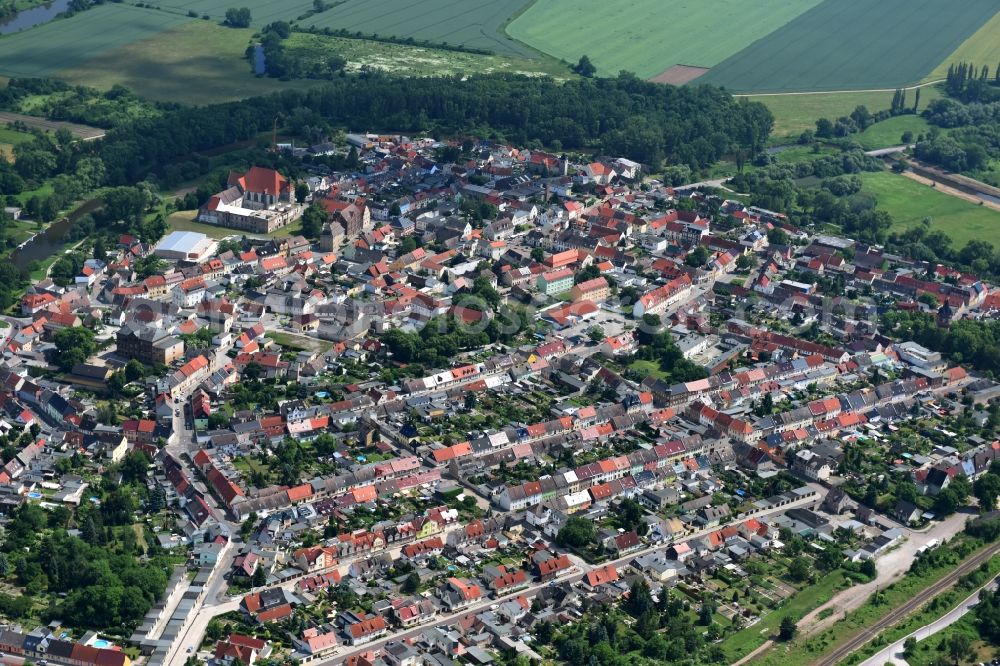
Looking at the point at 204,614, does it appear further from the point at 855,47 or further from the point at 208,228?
the point at 855,47

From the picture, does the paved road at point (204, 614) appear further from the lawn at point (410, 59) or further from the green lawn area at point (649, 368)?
the lawn at point (410, 59)

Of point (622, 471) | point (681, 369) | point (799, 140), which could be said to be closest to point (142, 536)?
point (622, 471)

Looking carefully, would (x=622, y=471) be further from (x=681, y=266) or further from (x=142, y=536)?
(x=681, y=266)

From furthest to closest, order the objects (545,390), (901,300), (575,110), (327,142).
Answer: (575,110), (327,142), (901,300), (545,390)

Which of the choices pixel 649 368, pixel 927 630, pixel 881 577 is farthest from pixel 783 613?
pixel 649 368

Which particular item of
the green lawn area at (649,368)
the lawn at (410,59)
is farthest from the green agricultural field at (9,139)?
the green lawn area at (649,368)

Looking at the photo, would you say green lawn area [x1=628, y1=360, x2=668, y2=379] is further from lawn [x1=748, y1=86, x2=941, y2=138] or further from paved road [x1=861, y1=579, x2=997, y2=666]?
lawn [x1=748, y1=86, x2=941, y2=138]
